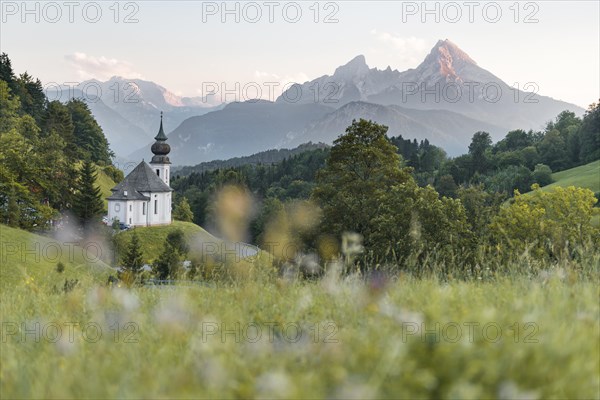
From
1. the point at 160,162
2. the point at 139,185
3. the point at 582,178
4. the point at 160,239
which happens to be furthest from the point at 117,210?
the point at 582,178

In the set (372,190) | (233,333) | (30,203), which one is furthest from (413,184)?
(30,203)

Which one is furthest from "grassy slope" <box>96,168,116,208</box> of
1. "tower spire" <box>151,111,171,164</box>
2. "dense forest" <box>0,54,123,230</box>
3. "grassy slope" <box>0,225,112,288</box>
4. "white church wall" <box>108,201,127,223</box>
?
"grassy slope" <box>0,225,112,288</box>

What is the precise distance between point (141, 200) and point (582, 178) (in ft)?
234

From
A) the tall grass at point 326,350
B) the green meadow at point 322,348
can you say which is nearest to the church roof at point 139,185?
the green meadow at point 322,348

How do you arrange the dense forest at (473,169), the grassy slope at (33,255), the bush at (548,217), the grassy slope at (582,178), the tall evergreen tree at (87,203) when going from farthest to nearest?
the dense forest at (473,169) → the grassy slope at (582,178) → the tall evergreen tree at (87,203) → the bush at (548,217) → the grassy slope at (33,255)

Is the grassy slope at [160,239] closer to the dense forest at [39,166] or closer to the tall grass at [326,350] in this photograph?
the dense forest at [39,166]

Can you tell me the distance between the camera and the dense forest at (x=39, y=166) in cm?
5403

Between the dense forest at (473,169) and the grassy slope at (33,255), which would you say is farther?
the dense forest at (473,169)

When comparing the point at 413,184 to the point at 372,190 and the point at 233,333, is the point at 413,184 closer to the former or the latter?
the point at 372,190

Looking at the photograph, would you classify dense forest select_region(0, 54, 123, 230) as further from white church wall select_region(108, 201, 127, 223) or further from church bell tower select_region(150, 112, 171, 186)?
church bell tower select_region(150, 112, 171, 186)

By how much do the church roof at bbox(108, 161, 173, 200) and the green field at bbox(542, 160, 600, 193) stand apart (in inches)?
2488

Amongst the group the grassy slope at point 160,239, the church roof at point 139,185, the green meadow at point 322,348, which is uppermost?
the church roof at point 139,185

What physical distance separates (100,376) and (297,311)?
210 cm

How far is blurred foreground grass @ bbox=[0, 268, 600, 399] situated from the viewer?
311cm
